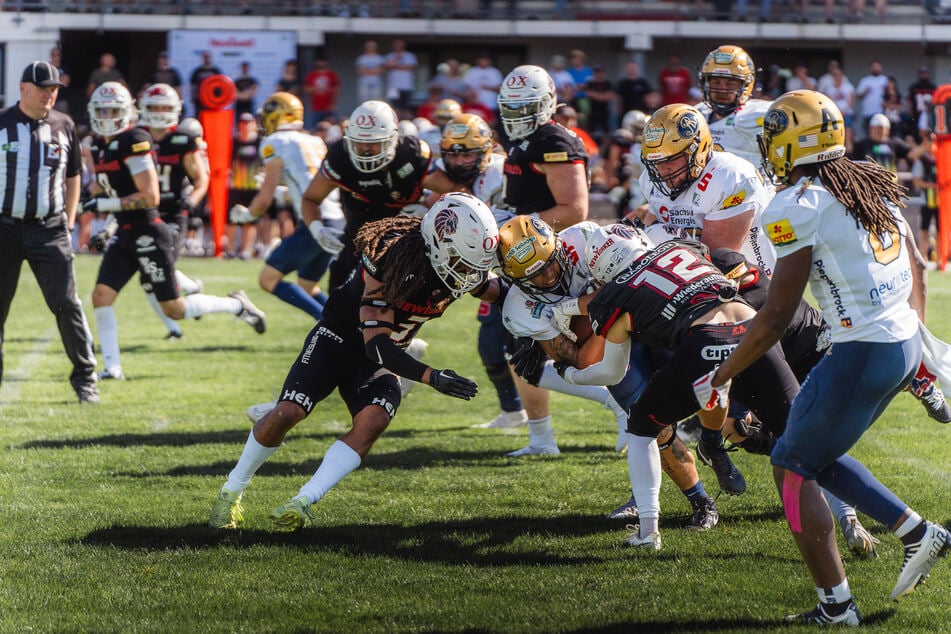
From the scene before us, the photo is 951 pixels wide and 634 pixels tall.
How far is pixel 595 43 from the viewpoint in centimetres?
2550

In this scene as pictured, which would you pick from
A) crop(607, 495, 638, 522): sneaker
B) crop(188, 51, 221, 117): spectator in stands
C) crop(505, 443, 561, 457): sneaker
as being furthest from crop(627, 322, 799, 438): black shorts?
crop(188, 51, 221, 117): spectator in stands

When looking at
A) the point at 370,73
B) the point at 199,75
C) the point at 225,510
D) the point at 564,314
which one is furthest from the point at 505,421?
the point at 370,73

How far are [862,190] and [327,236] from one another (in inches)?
196

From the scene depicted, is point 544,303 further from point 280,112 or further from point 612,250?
point 280,112

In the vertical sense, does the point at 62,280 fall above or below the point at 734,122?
below

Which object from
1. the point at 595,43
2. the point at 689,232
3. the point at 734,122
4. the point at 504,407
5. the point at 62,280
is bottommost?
the point at 504,407

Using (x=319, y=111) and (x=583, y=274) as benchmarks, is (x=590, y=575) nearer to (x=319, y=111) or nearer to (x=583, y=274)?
(x=583, y=274)

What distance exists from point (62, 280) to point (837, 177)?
18.7 ft

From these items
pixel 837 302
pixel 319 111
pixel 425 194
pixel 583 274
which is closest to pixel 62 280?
pixel 425 194

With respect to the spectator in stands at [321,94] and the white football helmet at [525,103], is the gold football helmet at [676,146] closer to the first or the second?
the white football helmet at [525,103]

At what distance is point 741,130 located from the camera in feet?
23.3

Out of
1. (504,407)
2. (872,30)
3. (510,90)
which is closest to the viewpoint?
(510,90)

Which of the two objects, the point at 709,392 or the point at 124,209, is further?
the point at 124,209

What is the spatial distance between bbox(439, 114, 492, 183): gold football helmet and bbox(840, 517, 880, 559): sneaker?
148 inches
